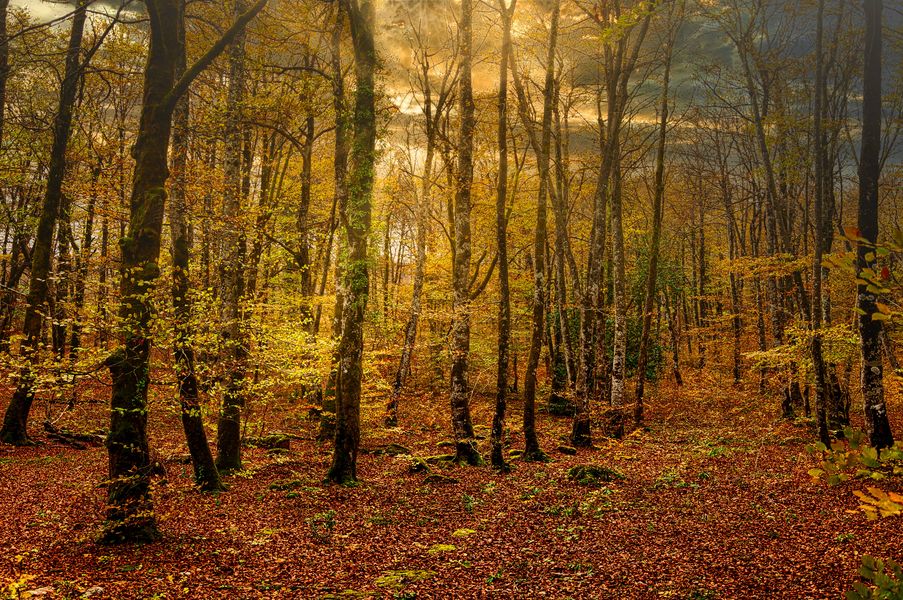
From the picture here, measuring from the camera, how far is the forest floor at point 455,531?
678cm

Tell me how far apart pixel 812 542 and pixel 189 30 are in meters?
19.4

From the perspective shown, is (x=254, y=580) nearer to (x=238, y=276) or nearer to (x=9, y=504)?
(x=9, y=504)

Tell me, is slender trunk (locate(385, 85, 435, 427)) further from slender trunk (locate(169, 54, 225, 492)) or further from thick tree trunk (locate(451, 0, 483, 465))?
slender trunk (locate(169, 54, 225, 492))

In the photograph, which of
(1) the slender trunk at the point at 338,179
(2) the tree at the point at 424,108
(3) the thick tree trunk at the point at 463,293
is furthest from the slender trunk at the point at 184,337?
(2) the tree at the point at 424,108

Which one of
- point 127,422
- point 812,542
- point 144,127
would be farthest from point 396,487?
point 144,127

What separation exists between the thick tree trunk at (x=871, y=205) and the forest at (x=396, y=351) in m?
0.07

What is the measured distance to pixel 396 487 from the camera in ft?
40.1

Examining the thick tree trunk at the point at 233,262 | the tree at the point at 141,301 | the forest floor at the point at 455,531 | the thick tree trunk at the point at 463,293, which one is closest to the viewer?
the forest floor at the point at 455,531

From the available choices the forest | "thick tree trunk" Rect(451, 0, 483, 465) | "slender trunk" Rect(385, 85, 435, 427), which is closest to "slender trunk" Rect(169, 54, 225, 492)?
the forest

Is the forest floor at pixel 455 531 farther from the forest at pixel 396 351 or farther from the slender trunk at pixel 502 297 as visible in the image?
the slender trunk at pixel 502 297

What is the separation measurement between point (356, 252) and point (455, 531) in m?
6.08

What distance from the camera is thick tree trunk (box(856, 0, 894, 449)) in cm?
1161

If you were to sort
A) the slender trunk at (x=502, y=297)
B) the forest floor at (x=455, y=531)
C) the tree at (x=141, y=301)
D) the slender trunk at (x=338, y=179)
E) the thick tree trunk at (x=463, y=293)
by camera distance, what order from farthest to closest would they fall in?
the thick tree trunk at (x=463, y=293) → the slender trunk at (x=502, y=297) → the slender trunk at (x=338, y=179) → the tree at (x=141, y=301) → the forest floor at (x=455, y=531)

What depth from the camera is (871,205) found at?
470 inches
